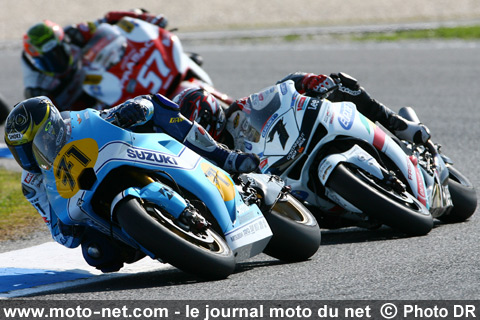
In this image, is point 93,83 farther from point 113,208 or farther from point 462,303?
point 462,303

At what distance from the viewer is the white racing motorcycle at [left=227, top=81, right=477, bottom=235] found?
6.19m

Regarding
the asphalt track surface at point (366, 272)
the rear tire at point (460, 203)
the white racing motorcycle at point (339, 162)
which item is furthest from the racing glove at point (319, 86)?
the rear tire at point (460, 203)

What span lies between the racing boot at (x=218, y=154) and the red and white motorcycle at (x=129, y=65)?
5455 mm

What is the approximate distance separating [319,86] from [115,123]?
6.16 ft

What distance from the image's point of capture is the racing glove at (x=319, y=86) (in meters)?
6.80

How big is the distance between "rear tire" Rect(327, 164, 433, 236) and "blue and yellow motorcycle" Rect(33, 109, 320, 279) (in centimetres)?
74

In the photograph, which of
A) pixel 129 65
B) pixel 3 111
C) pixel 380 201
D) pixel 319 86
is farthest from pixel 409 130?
pixel 3 111

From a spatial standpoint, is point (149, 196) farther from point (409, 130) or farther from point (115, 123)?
point (409, 130)

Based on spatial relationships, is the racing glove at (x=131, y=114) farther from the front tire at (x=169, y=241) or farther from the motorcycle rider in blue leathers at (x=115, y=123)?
the front tire at (x=169, y=241)

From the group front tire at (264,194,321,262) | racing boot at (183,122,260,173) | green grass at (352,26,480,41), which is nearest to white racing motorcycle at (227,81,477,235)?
front tire at (264,194,321,262)

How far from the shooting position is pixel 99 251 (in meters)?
5.38

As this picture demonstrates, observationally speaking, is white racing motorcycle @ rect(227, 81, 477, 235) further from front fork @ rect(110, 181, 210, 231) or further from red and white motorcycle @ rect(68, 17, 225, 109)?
red and white motorcycle @ rect(68, 17, 225, 109)

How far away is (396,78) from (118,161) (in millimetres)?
10645

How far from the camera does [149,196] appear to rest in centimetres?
508
